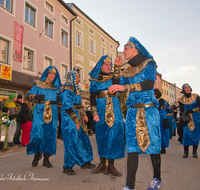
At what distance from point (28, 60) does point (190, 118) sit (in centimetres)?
1108

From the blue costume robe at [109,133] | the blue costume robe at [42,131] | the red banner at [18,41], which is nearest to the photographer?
the blue costume robe at [109,133]

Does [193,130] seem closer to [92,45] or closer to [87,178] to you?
[87,178]

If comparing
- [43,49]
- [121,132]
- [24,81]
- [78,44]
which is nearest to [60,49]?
[43,49]

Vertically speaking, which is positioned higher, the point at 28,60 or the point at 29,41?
the point at 29,41

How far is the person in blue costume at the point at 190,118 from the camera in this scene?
5.33 meters

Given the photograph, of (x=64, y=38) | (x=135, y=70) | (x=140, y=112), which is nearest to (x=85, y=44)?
(x=64, y=38)

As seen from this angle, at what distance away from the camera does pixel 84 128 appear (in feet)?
13.4

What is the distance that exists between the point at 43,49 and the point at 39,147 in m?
11.5

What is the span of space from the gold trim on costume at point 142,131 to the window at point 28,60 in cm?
1181

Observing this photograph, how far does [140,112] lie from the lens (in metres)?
2.62

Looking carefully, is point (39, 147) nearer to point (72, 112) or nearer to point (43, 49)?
point (72, 112)

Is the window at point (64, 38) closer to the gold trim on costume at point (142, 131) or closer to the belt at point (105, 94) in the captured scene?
the belt at point (105, 94)

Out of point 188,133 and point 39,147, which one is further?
point 188,133

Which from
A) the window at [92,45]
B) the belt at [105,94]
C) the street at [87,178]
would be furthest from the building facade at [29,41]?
the belt at [105,94]
